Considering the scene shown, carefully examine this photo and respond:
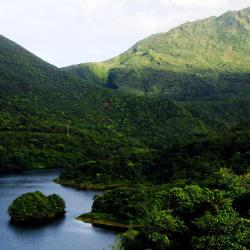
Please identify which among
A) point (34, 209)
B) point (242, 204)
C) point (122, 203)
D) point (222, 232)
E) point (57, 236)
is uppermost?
point (242, 204)

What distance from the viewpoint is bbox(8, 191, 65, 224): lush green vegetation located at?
16750cm

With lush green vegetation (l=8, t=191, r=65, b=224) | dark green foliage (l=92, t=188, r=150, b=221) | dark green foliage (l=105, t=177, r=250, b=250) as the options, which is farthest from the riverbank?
dark green foliage (l=105, t=177, r=250, b=250)

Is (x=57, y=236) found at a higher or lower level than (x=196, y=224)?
lower

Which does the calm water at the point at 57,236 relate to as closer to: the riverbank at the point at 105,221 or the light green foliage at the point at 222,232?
the riverbank at the point at 105,221

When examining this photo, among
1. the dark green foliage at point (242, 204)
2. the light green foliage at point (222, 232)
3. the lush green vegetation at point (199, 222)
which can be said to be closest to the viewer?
the light green foliage at point (222, 232)

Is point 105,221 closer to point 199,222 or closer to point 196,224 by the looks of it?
point 196,224

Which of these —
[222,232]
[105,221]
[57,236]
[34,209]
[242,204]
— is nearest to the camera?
[222,232]

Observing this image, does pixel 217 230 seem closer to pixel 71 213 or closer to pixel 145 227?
pixel 145 227

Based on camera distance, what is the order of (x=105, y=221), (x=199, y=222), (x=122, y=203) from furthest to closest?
(x=122, y=203) → (x=105, y=221) → (x=199, y=222)

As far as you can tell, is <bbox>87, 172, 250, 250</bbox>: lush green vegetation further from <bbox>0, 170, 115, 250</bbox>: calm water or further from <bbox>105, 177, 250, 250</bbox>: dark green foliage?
<bbox>0, 170, 115, 250</bbox>: calm water

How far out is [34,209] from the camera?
170375 millimetres

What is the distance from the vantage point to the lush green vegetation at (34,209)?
167500mm

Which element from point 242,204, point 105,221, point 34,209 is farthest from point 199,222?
point 34,209

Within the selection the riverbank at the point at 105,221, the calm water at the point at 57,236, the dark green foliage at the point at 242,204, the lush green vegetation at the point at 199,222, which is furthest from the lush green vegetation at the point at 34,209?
the dark green foliage at the point at 242,204
